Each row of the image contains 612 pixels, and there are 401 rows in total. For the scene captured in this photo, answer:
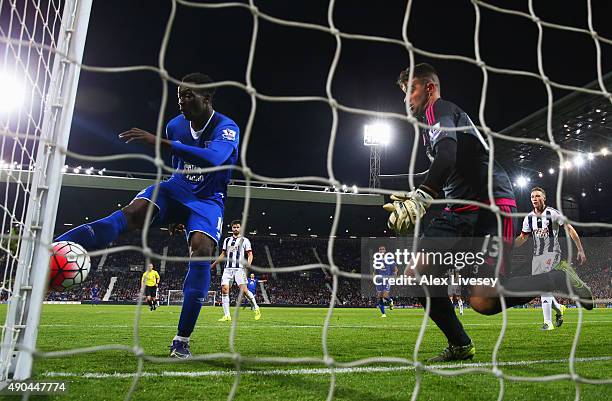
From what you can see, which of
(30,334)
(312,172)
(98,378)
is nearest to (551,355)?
(98,378)

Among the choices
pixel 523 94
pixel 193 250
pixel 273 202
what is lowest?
pixel 193 250

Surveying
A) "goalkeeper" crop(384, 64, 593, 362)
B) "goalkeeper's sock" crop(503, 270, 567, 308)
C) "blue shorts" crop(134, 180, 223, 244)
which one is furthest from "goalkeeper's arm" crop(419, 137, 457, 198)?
"blue shorts" crop(134, 180, 223, 244)

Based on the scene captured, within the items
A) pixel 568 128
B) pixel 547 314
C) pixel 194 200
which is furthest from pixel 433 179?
pixel 568 128

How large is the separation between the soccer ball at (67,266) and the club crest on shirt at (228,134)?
137 cm

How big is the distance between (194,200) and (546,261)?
20.8 ft

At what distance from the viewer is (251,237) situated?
3669 cm

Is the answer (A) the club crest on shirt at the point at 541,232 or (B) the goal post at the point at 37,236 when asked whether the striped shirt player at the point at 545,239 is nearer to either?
(A) the club crest on shirt at the point at 541,232

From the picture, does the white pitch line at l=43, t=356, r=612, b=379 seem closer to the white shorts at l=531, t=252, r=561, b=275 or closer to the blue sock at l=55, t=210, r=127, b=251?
the blue sock at l=55, t=210, r=127, b=251

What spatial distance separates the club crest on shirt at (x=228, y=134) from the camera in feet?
12.1

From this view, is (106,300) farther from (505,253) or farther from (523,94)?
(505,253)

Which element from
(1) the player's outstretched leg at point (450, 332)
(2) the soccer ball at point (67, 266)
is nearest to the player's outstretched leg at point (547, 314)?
(1) the player's outstretched leg at point (450, 332)

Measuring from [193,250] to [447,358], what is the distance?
2.06m

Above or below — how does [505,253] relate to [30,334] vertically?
above

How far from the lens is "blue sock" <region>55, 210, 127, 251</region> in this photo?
3.05 m
